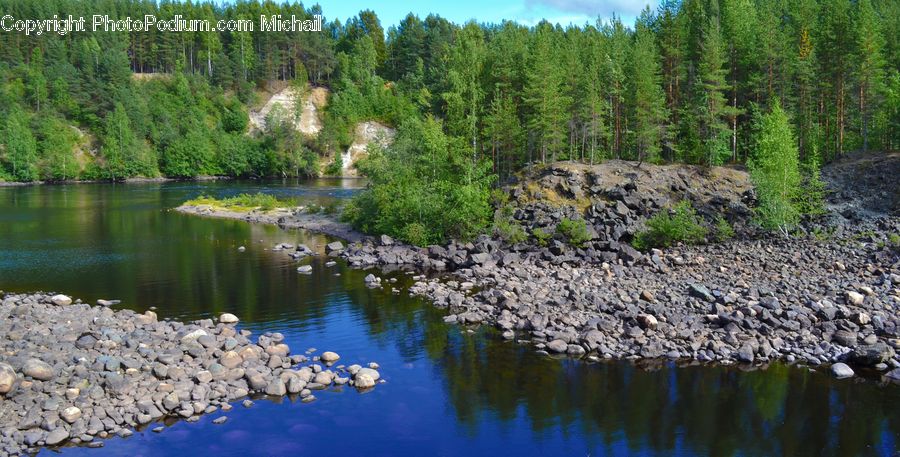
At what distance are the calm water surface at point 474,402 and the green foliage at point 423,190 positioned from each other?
12932 millimetres

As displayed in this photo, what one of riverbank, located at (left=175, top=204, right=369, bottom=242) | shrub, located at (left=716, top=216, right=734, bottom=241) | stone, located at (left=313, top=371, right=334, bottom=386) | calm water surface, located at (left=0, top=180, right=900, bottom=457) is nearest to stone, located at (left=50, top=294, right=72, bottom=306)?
calm water surface, located at (left=0, top=180, right=900, bottom=457)

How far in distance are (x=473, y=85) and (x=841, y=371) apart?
46400 mm

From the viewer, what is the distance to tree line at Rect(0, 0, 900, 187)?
6344cm

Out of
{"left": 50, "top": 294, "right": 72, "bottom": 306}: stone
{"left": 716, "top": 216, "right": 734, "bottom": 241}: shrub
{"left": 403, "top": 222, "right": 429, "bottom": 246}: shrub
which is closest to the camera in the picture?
{"left": 50, "top": 294, "right": 72, "bottom": 306}: stone

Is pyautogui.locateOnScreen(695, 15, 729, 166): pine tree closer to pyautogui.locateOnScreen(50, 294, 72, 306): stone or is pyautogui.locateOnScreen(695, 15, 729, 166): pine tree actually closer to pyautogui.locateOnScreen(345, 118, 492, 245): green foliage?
pyautogui.locateOnScreen(345, 118, 492, 245): green foliage

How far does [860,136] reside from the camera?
6544 centimetres

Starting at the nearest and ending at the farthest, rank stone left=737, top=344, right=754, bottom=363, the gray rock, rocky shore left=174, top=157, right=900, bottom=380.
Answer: stone left=737, top=344, right=754, bottom=363 < rocky shore left=174, top=157, right=900, bottom=380 < the gray rock

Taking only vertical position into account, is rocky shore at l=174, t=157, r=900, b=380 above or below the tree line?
Result: below

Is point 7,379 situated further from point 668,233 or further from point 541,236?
point 668,233

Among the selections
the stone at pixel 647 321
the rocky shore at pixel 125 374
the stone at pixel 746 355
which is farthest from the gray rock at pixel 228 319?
the stone at pixel 746 355

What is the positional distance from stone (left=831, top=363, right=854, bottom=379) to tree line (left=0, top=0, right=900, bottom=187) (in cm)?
3367

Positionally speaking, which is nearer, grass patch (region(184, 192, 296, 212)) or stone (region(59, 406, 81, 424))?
stone (region(59, 406, 81, 424))

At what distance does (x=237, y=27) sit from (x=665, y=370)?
534 ft

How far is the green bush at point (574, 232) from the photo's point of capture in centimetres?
4809
